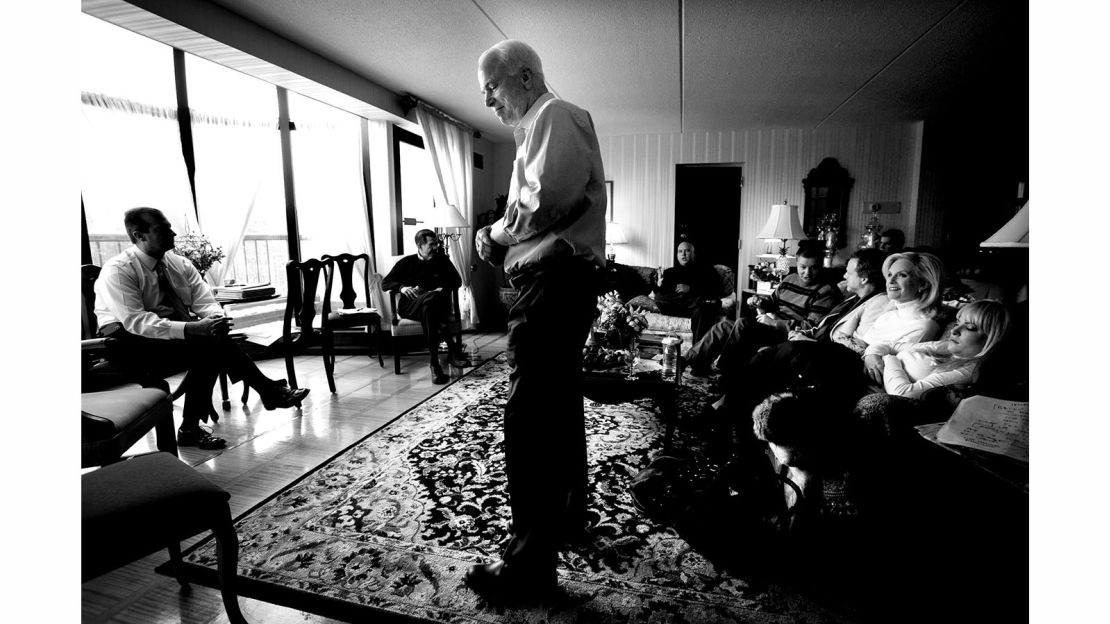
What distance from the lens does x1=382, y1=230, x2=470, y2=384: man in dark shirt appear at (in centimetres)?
404

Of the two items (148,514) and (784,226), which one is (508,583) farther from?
(784,226)

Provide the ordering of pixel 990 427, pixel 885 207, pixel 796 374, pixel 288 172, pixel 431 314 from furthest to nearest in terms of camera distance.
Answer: pixel 885 207 → pixel 288 172 → pixel 431 314 → pixel 796 374 → pixel 990 427

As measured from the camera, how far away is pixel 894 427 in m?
1.59

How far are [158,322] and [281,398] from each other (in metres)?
0.74

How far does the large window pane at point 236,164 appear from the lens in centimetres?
407

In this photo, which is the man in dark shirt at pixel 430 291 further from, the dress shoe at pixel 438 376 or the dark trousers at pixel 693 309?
the dark trousers at pixel 693 309

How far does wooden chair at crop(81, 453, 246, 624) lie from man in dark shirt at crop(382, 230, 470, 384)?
253cm

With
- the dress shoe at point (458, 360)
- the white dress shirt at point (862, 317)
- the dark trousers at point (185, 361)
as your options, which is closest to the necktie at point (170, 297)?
the dark trousers at point (185, 361)

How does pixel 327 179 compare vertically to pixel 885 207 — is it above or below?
above

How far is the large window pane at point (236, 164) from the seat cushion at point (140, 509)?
128 inches

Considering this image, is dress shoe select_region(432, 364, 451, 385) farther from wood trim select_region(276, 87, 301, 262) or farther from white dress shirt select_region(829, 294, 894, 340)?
white dress shirt select_region(829, 294, 894, 340)

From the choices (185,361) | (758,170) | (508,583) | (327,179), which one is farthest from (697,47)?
(185,361)

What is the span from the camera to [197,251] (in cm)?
362
